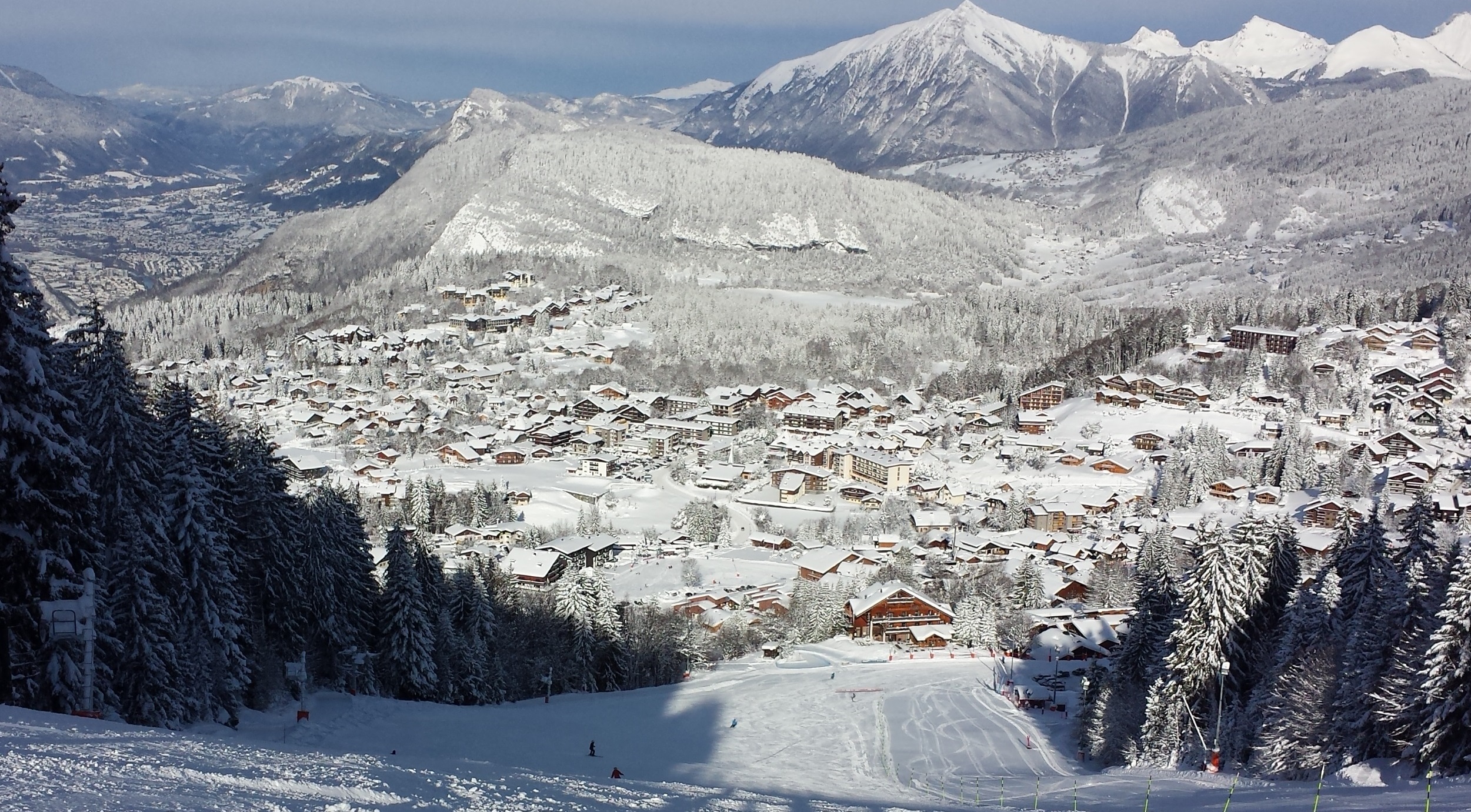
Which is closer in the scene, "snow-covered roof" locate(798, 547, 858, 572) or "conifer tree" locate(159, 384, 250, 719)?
"conifer tree" locate(159, 384, 250, 719)

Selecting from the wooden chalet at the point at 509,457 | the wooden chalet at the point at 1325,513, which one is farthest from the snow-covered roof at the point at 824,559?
the wooden chalet at the point at 509,457

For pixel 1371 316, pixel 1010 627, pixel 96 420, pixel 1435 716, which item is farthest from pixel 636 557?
pixel 1371 316

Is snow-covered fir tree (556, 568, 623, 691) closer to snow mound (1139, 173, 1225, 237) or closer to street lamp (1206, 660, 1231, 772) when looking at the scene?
street lamp (1206, 660, 1231, 772)

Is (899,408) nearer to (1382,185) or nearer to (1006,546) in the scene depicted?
(1006,546)

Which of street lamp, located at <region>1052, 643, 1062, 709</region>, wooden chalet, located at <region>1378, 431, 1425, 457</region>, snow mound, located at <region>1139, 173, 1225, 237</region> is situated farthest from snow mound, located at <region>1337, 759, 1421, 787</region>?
snow mound, located at <region>1139, 173, 1225, 237</region>

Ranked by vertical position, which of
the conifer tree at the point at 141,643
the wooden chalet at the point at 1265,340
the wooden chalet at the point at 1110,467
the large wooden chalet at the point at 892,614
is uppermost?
the wooden chalet at the point at 1265,340

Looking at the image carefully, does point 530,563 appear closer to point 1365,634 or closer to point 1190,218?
point 1365,634

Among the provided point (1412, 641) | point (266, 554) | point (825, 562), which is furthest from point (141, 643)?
point (825, 562)

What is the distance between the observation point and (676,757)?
20953 mm

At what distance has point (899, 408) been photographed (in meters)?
80.8

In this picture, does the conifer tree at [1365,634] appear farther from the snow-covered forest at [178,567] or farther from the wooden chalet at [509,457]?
the wooden chalet at [509,457]

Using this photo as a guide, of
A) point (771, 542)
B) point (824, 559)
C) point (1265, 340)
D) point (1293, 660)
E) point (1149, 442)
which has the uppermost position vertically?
point (1265, 340)

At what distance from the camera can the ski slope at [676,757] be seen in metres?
8.77

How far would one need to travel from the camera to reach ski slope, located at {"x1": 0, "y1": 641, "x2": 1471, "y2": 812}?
8.77m
